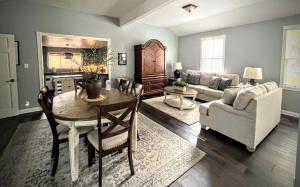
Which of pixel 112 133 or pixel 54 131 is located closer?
pixel 112 133

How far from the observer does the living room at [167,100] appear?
1946 mm

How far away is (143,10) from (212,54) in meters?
3.28

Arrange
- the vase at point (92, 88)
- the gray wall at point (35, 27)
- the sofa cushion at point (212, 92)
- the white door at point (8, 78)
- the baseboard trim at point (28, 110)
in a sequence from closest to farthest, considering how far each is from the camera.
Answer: the vase at point (92, 88) → the white door at point (8, 78) → the gray wall at point (35, 27) → the baseboard trim at point (28, 110) → the sofa cushion at point (212, 92)

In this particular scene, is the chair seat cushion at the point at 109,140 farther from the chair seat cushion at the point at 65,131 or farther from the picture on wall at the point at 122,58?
the picture on wall at the point at 122,58

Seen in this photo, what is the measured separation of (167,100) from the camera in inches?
199

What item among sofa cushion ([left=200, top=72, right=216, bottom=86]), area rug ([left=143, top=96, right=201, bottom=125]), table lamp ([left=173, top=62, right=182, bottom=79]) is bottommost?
area rug ([left=143, top=96, right=201, bottom=125])

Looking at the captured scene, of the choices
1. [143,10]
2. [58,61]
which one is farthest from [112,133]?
[58,61]

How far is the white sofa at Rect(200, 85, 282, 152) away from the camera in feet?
7.90

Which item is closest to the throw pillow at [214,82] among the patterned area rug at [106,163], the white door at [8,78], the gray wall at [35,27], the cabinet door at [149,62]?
the cabinet door at [149,62]

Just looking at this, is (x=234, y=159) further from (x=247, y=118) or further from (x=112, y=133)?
(x=112, y=133)

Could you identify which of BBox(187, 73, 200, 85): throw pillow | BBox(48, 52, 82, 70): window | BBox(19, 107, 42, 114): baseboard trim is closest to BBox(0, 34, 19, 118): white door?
BBox(19, 107, 42, 114): baseboard trim

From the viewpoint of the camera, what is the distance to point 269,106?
2781 millimetres

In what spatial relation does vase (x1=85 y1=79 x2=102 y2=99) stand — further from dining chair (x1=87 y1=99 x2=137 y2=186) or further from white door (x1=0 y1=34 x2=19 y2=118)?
white door (x1=0 y1=34 x2=19 y2=118)

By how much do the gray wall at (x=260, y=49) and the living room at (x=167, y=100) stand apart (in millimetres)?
27
